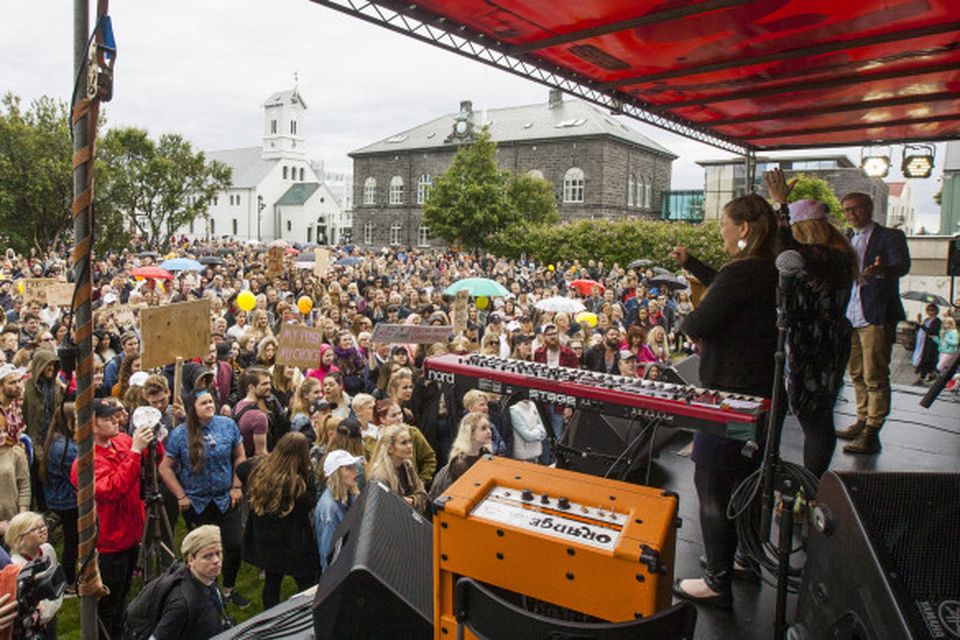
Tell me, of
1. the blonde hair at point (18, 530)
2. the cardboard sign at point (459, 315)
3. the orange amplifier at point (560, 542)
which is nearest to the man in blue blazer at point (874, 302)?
the orange amplifier at point (560, 542)

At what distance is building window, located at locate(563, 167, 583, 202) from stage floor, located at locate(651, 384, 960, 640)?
146 feet

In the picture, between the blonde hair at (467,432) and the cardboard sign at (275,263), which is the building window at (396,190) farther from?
the blonde hair at (467,432)

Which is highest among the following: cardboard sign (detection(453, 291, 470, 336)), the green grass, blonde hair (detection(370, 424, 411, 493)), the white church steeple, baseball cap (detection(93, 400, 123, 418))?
the white church steeple

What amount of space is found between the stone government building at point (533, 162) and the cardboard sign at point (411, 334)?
42720 mm

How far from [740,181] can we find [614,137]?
9778mm

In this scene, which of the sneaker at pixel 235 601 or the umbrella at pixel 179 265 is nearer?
the sneaker at pixel 235 601

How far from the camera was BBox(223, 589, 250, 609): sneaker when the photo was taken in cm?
517

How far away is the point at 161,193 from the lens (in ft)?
139

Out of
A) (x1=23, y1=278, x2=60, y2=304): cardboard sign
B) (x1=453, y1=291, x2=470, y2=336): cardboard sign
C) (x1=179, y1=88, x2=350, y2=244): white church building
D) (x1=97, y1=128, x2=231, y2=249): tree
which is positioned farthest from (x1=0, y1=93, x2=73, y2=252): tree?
(x1=179, y1=88, x2=350, y2=244): white church building

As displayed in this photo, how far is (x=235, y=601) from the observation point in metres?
5.20

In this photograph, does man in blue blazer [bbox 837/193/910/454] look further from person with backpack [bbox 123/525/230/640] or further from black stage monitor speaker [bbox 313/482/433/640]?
person with backpack [bbox 123/525/230/640]

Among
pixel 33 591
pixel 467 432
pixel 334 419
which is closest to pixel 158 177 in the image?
pixel 334 419

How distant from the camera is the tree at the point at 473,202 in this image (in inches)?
1533

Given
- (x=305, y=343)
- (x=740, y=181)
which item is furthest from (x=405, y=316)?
(x=740, y=181)
